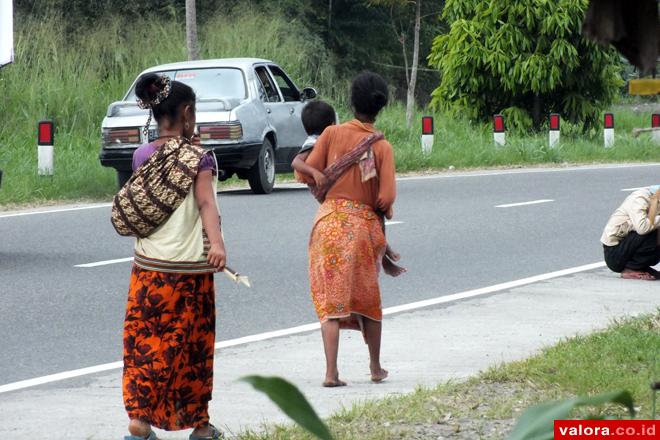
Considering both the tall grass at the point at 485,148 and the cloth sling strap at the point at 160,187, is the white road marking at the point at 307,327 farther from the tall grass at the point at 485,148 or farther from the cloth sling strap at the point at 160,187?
the tall grass at the point at 485,148

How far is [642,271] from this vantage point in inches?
410

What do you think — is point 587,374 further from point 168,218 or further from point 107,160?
point 107,160

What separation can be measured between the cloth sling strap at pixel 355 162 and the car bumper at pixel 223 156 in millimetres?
10180

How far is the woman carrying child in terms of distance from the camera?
645 cm

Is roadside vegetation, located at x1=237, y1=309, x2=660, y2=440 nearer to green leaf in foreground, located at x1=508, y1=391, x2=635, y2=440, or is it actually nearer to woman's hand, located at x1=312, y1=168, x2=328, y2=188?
woman's hand, located at x1=312, y1=168, x2=328, y2=188

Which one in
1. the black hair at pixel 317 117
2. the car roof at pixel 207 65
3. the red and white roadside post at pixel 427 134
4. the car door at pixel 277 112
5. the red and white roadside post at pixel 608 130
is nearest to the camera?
the black hair at pixel 317 117

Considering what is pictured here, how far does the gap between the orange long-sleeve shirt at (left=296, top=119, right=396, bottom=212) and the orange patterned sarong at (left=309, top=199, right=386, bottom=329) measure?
5 cm

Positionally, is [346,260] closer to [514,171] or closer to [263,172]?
[263,172]

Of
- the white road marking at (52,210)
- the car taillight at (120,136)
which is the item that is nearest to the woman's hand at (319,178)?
the white road marking at (52,210)

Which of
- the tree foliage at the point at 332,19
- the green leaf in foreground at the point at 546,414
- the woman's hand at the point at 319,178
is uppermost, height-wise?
the tree foliage at the point at 332,19

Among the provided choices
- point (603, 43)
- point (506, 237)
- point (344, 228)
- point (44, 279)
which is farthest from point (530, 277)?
point (603, 43)

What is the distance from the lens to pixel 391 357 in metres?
7.29

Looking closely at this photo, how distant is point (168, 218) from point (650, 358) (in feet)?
8.06

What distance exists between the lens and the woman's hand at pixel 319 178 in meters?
6.48
